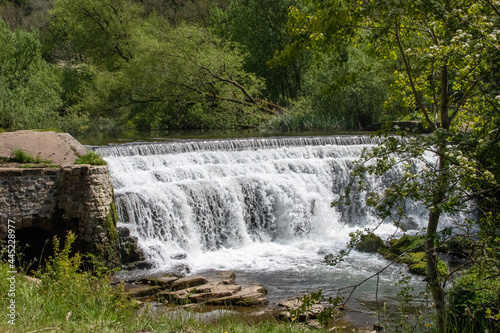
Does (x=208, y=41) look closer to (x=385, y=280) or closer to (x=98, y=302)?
(x=385, y=280)

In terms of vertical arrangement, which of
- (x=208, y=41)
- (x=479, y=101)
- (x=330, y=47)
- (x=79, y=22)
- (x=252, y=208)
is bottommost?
(x=252, y=208)

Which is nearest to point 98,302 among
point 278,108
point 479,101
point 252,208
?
point 479,101

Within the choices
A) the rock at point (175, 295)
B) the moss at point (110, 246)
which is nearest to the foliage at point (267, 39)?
the moss at point (110, 246)

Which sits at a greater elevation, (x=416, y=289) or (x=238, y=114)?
(x=238, y=114)

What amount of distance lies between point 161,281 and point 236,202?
3793 millimetres

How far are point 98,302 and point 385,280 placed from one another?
5209 millimetres

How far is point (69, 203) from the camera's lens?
8906mm

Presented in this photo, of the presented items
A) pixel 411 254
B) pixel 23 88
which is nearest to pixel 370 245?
pixel 411 254

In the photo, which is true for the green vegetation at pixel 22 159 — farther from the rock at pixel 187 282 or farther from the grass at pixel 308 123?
the grass at pixel 308 123

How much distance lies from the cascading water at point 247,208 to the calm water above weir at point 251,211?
22mm

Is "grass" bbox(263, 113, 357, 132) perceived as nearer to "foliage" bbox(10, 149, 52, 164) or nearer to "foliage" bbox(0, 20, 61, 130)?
A: "foliage" bbox(0, 20, 61, 130)

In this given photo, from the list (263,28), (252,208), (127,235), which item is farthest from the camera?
(263,28)

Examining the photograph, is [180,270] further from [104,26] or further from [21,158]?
[104,26]

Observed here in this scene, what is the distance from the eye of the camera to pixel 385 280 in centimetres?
848
